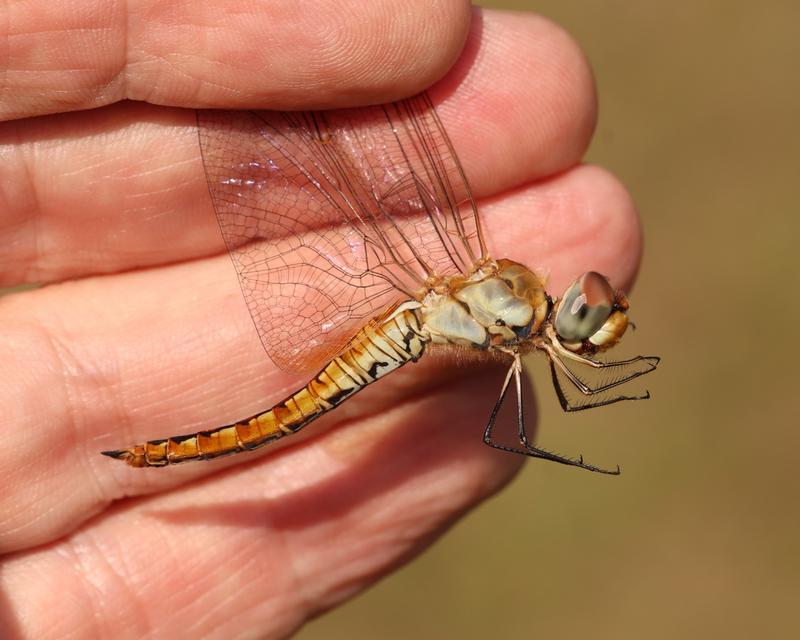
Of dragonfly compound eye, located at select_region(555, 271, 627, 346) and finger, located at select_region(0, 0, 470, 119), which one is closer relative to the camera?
finger, located at select_region(0, 0, 470, 119)

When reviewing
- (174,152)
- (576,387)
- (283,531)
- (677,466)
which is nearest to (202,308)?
(174,152)

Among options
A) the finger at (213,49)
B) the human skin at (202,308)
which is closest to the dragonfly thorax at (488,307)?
the human skin at (202,308)

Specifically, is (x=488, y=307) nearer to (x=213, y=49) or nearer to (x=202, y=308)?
(x=202, y=308)

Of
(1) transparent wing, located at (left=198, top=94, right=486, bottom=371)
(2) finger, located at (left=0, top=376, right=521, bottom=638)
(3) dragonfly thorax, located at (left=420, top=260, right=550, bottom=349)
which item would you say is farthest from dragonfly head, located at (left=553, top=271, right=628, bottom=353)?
(2) finger, located at (left=0, top=376, right=521, bottom=638)

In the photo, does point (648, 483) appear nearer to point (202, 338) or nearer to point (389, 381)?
point (389, 381)

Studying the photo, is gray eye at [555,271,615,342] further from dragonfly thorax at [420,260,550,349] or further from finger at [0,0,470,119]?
finger at [0,0,470,119]

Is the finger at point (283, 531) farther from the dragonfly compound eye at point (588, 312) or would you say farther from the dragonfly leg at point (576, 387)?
the dragonfly compound eye at point (588, 312)
